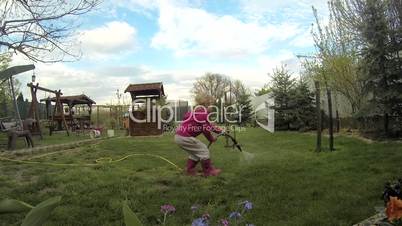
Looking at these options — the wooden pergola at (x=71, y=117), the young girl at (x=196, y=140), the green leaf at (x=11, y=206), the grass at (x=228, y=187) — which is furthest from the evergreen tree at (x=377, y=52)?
the wooden pergola at (x=71, y=117)

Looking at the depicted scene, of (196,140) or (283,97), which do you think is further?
(283,97)

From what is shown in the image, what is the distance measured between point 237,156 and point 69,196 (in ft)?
14.3

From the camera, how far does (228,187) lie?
5945 mm

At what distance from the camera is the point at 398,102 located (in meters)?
10.3

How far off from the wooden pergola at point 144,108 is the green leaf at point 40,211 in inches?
603

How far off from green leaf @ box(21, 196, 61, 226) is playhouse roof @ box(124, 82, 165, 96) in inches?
642

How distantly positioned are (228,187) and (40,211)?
5215mm

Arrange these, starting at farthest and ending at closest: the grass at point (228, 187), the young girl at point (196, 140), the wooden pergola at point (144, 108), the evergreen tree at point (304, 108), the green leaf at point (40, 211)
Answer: the evergreen tree at point (304, 108)
the wooden pergola at point (144, 108)
the young girl at point (196, 140)
the grass at point (228, 187)
the green leaf at point (40, 211)

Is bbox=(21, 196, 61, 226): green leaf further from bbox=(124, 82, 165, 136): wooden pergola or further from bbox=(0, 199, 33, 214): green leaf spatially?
bbox=(124, 82, 165, 136): wooden pergola

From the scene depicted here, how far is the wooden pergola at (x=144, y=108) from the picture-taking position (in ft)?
53.3

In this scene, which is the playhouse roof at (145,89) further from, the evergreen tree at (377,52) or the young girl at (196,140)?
the young girl at (196,140)

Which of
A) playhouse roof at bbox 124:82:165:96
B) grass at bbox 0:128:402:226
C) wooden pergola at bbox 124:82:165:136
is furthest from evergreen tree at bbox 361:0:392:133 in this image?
playhouse roof at bbox 124:82:165:96

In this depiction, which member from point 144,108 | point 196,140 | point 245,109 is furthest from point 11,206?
point 245,109

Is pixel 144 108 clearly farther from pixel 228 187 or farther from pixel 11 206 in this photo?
pixel 11 206
